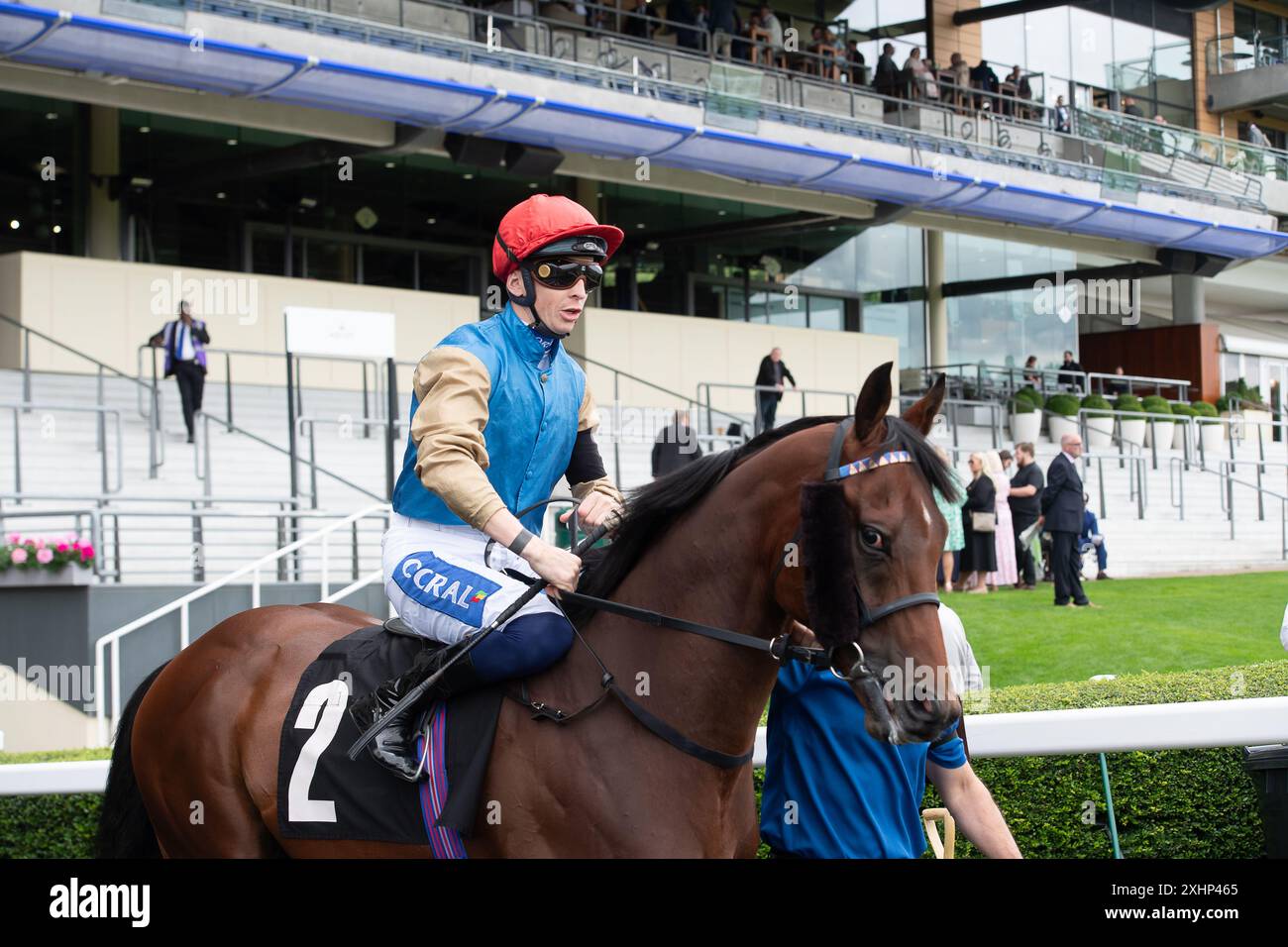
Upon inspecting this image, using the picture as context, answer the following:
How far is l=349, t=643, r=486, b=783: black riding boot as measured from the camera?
3.06m

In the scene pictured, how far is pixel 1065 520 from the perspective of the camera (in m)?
12.4

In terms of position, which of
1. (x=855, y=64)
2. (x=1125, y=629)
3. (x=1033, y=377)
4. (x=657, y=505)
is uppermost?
(x=855, y=64)

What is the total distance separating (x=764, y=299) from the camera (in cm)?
2648

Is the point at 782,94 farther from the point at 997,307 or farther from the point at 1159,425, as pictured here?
the point at 997,307

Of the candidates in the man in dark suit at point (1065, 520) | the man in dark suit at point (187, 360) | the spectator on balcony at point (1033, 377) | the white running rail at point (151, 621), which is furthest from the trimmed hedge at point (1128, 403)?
the white running rail at point (151, 621)

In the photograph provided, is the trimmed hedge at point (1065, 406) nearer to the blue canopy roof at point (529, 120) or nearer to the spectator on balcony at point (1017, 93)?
the blue canopy roof at point (529, 120)

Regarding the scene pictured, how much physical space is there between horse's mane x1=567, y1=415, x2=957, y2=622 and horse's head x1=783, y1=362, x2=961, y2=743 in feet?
0.91

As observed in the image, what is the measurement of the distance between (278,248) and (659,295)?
23.2ft

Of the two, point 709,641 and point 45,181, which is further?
point 45,181

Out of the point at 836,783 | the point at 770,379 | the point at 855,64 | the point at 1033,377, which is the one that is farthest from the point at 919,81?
the point at 836,783

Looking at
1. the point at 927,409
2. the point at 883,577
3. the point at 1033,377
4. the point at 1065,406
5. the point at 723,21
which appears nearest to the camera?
the point at 883,577

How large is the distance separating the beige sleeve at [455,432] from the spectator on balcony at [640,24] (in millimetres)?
18579

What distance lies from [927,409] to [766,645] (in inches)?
21.8
